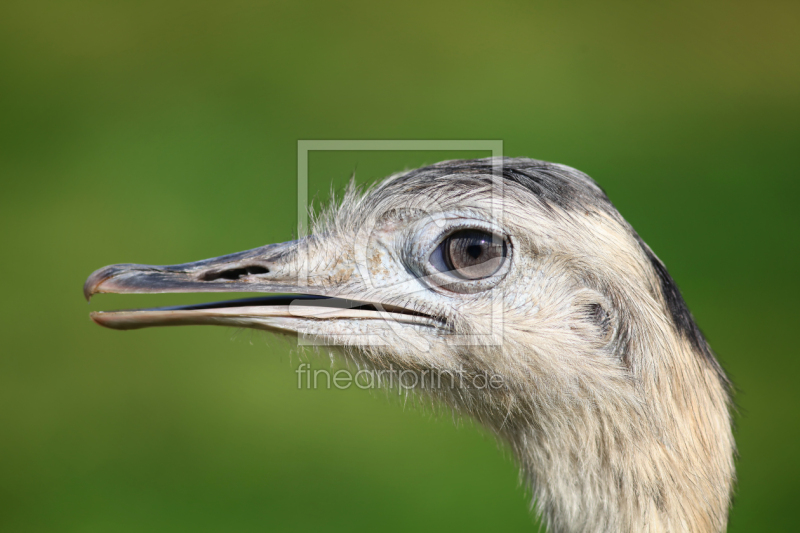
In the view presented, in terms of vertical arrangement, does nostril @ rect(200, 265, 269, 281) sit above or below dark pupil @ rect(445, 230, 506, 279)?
below

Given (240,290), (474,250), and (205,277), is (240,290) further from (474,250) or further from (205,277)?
(474,250)

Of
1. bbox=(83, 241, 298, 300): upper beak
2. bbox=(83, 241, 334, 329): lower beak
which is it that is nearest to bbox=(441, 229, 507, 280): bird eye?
bbox=(83, 241, 334, 329): lower beak

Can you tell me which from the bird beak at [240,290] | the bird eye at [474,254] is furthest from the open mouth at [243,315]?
the bird eye at [474,254]

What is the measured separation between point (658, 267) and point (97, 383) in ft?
14.1

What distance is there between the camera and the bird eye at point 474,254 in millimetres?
1797

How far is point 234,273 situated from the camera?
6.23 ft

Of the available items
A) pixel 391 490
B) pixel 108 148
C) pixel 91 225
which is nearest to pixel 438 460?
pixel 391 490

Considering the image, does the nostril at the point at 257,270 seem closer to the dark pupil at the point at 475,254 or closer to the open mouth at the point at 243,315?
the open mouth at the point at 243,315

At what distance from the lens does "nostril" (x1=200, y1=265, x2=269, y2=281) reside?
1878 mm

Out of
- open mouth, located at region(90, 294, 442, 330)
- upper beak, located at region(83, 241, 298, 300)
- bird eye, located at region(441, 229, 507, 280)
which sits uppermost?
bird eye, located at region(441, 229, 507, 280)

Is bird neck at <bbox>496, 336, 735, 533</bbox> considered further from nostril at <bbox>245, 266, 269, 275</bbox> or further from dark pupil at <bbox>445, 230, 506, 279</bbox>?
nostril at <bbox>245, 266, 269, 275</bbox>

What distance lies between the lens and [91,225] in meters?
5.98

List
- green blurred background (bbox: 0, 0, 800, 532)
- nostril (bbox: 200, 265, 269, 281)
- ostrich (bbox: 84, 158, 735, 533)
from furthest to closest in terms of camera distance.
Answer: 1. green blurred background (bbox: 0, 0, 800, 532)
2. nostril (bbox: 200, 265, 269, 281)
3. ostrich (bbox: 84, 158, 735, 533)

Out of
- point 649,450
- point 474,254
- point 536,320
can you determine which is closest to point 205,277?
point 474,254
